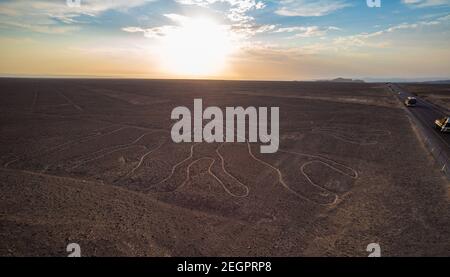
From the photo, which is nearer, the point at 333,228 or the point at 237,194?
the point at 333,228

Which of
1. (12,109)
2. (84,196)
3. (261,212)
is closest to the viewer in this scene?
(261,212)

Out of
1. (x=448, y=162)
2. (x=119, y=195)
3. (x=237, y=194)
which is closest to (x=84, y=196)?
(x=119, y=195)

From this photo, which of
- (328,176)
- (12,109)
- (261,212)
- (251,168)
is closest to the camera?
(261,212)

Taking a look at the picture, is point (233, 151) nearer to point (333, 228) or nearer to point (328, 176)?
point (328, 176)

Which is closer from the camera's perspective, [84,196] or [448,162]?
[84,196]
